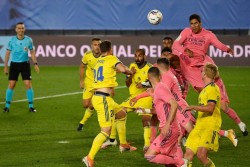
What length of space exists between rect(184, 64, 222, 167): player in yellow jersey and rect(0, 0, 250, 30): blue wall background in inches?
795

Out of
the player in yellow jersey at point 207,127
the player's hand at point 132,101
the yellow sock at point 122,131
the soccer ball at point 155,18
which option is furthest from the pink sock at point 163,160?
the soccer ball at point 155,18

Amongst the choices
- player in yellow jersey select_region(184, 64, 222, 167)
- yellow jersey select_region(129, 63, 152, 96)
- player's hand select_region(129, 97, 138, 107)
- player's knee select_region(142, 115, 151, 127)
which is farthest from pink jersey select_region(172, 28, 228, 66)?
player in yellow jersey select_region(184, 64, 222, 167)

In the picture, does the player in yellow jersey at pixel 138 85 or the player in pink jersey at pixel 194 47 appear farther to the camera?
the player in pink jersey at pixel 194 47

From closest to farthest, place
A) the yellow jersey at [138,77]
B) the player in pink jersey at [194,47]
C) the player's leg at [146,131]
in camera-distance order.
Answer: the player's leg at [146,131]
the yellow jersey at [138,77]
the player in pink jersey at [194,47]

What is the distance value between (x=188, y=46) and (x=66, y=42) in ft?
51.0

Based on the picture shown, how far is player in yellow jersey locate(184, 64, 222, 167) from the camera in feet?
34.8

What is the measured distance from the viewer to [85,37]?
30.2 metres

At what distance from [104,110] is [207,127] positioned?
1931 mm

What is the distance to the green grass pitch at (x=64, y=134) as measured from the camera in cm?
1223

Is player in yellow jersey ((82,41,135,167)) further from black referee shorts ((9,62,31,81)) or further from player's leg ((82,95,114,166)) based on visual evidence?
black referee shorts ((9,62,31,81))

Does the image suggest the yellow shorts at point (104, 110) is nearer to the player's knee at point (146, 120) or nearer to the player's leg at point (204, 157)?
the player's knee at point (146, 120)

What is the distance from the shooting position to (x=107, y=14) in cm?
3150

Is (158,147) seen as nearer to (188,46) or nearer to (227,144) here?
(227,144)

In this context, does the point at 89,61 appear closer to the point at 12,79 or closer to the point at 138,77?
the point at 138,77
